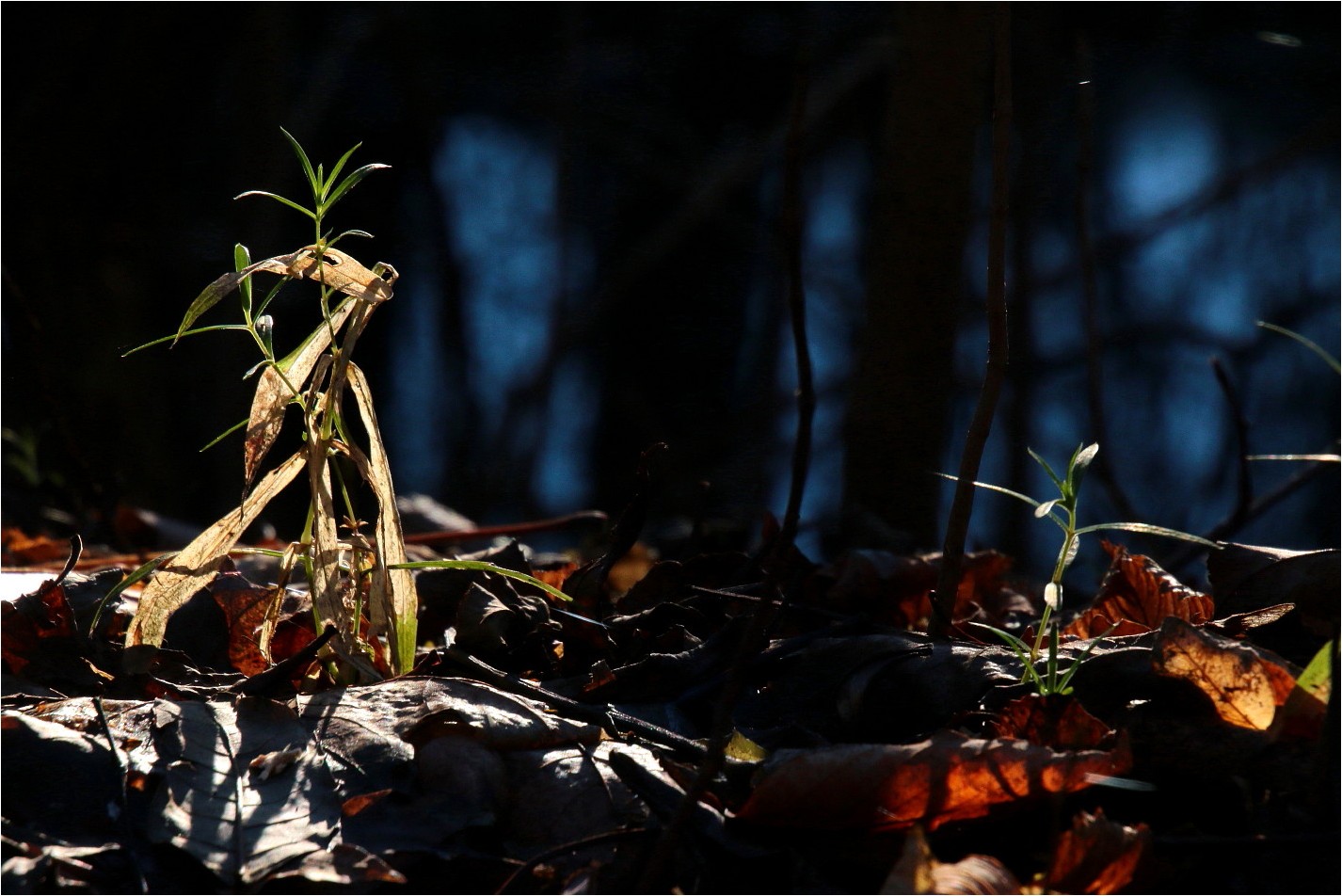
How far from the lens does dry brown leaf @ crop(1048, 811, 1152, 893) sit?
727 mm

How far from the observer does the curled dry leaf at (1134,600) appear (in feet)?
4.00

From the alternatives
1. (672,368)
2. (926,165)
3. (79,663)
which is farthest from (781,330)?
(79,663)

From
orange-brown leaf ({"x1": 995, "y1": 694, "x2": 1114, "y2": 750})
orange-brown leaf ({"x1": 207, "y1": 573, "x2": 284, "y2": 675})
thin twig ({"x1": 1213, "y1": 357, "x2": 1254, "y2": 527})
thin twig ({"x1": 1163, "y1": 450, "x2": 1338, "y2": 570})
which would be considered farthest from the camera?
thin twig ({"x1": 1163, "y1": 450, "x2": 1338, "y2": 570})

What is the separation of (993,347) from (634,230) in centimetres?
609

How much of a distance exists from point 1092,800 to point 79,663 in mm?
973

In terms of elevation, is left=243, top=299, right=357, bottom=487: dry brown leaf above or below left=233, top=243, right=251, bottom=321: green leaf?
below

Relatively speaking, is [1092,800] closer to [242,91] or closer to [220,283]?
[220,283]

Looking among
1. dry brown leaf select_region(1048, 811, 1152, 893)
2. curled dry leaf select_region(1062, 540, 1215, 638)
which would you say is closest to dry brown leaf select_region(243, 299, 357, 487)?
dry brown leaf select_region(1048, 811, 1152, 893)

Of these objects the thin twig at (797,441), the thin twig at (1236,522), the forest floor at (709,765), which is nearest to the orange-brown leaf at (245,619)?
the forest floor at (709,765)

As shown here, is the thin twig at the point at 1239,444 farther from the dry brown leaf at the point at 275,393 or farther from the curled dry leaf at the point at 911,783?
the dry brown leaf at the point at 275,393

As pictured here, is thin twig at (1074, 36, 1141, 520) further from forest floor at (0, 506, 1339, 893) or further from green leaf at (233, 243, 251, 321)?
green leaf at (233, 243, 251, 321)

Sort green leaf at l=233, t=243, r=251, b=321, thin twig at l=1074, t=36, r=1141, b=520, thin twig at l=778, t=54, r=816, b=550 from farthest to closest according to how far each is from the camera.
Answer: thin twig at l=1074, t=36, r=1141, b=520, green leaf at l=233, t=243, r=251, b=321, thin twig at l=778, t=54, r=816, b=550

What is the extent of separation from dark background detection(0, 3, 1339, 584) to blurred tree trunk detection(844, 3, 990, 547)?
2.79 metres

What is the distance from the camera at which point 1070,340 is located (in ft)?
22.8
